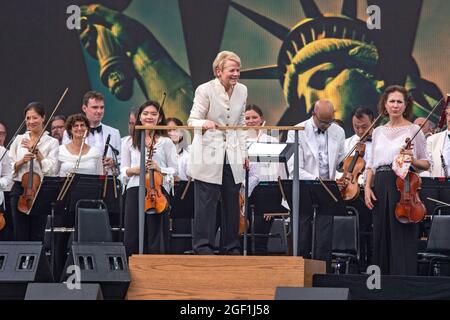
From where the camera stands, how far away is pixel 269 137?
9625 millimetres

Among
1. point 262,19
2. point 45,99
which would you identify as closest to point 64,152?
point 45,99

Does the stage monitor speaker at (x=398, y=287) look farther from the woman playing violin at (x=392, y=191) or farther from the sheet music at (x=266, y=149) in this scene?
the sheet music at (x=266, y=149)

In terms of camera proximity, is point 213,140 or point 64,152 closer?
point 213,140

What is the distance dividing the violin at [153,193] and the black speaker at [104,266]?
134 cm

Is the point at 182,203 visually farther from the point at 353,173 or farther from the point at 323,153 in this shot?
the point at 353,173

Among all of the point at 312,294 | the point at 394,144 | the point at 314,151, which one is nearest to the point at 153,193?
the point at 314,151

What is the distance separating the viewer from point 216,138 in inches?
309

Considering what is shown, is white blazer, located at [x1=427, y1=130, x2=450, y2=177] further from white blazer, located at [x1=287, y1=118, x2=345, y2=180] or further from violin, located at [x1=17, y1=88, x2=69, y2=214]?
violin, located at [x1=17, y1=88, x2=69, y2=214]

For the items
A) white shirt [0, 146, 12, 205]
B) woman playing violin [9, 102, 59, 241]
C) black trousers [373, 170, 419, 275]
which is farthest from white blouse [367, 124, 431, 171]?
white shirt [0, 146, 12, 205]

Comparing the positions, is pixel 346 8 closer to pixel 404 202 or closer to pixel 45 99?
pixel 45 99

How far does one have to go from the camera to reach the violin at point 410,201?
8008 millimetres

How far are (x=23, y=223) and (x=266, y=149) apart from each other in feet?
8.19

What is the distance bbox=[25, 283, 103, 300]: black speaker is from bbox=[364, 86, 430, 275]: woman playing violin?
2509 millimetres
